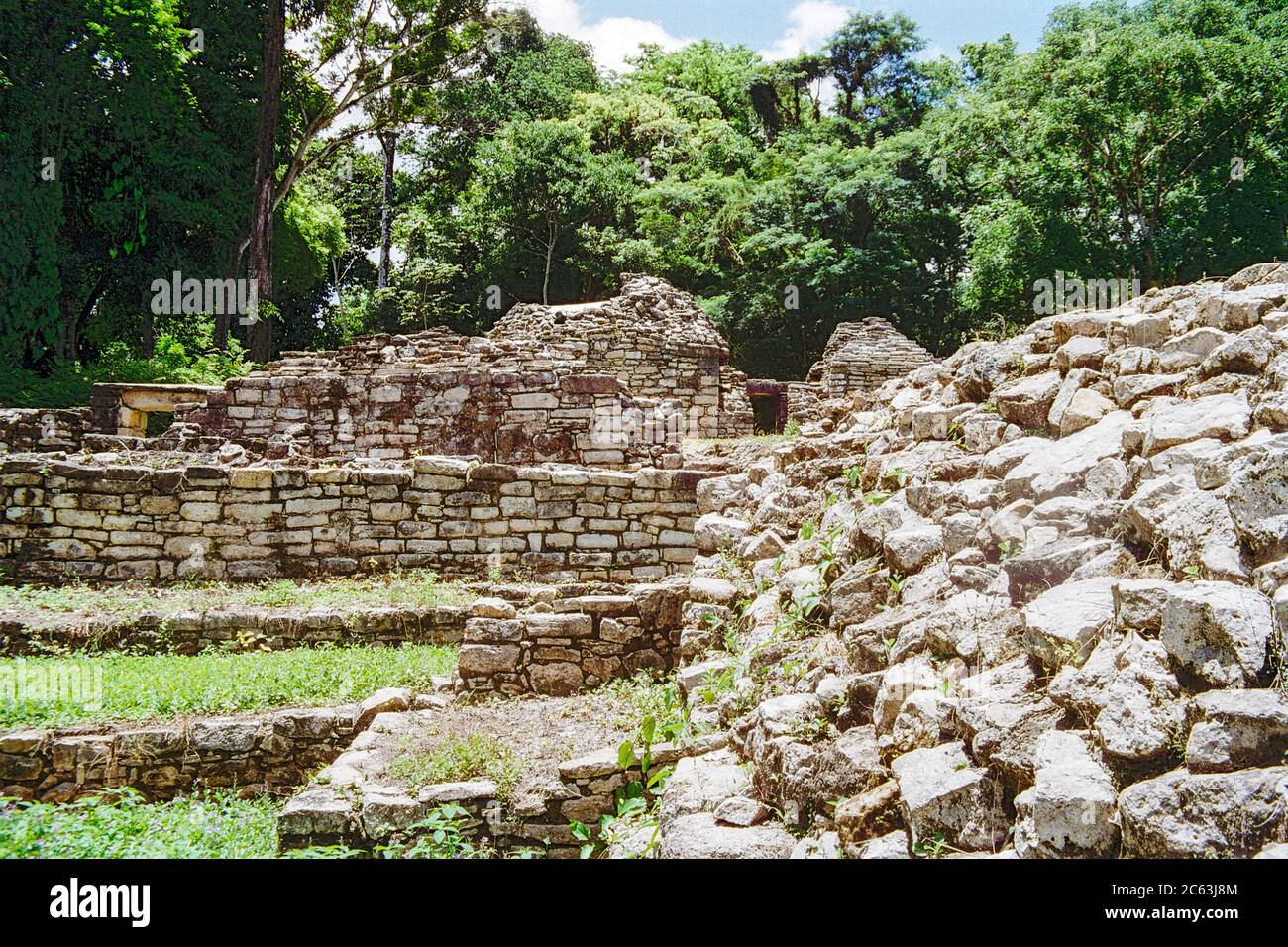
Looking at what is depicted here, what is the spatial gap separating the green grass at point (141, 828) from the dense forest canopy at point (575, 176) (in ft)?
45.3

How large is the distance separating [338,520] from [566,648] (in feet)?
13.1

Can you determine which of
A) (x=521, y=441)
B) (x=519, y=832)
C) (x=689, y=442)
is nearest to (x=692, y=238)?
(x=689, y=442)

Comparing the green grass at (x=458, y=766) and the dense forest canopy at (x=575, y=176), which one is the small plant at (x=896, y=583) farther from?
the dense forest canopy at (x=575, y=176)

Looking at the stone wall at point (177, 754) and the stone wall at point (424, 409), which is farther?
the stone wall at point (424, 409)

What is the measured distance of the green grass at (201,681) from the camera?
5.56 m

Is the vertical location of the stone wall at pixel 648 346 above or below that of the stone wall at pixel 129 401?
above

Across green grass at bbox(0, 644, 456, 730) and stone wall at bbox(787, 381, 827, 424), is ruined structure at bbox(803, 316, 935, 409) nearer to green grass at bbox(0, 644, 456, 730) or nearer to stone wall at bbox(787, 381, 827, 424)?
stone wall at bbox(787, 381, 827, 424)

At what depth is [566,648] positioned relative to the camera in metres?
6.21

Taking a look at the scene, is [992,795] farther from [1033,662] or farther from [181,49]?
[181,49]

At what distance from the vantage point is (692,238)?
27.0 meters

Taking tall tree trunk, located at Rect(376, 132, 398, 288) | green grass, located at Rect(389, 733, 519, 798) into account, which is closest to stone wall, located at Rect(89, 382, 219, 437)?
green grass, located at Rect(389, 733, 519, 798)

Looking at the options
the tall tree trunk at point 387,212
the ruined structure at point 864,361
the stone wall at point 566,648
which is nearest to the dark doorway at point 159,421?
the stone wall at point 566,648

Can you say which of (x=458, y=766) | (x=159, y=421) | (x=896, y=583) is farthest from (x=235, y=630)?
(x=159, y=421)
